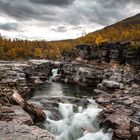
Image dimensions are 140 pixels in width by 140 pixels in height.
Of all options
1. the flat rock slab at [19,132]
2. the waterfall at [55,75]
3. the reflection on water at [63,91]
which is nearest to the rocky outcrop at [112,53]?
the waterfall at [55,75]

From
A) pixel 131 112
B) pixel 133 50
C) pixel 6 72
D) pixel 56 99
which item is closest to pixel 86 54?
pixel 133 50

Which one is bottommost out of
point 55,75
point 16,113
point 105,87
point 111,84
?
point 16,113

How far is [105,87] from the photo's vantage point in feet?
199

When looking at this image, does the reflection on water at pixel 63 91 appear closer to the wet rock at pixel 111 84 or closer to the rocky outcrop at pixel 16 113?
the wet rock at pixel 111 84

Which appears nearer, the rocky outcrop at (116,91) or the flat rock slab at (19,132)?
the flat rock slab at (19,132)

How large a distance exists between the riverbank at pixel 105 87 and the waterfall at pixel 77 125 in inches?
62.1

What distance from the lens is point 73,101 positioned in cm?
4772

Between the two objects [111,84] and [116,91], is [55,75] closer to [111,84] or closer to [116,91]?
[111,84]

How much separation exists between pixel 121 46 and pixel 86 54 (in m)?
22.1

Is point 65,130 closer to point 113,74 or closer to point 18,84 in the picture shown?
point 18,84

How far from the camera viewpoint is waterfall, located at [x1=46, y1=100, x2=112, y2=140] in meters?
Answer: 33.3

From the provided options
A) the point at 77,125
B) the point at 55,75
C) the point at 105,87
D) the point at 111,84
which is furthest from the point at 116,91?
the point at 55,75

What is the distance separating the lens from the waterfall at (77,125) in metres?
33.3

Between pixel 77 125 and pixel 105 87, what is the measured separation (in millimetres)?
25494
